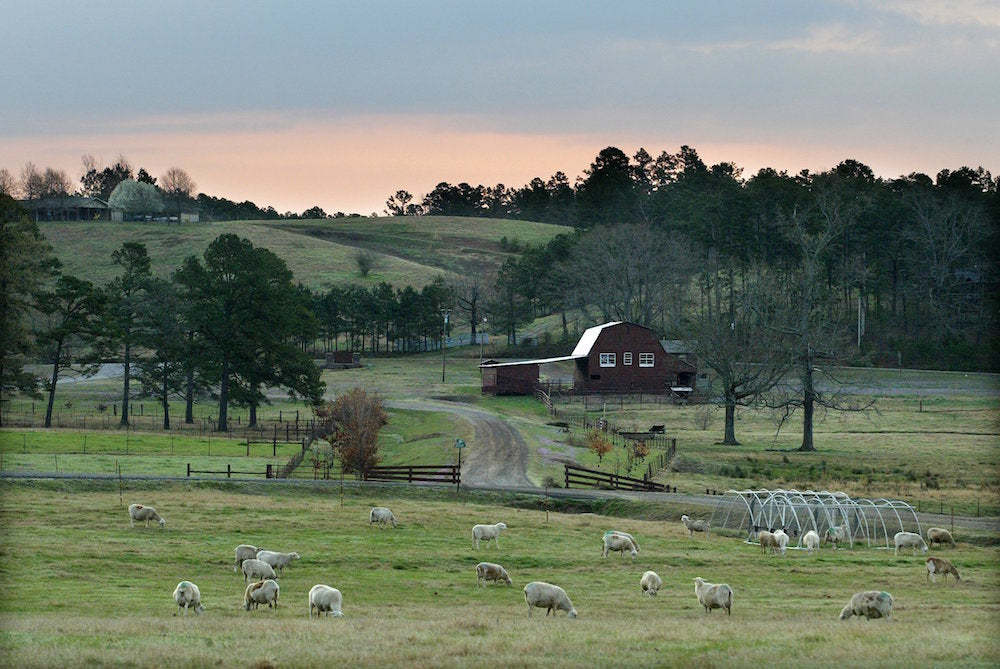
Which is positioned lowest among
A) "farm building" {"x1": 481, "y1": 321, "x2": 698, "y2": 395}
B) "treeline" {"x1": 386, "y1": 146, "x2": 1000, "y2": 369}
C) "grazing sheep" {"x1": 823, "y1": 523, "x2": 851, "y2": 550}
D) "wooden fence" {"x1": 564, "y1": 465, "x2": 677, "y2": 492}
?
"grazing sheep" {"x1": 823, "y1": 523, "x2": 851, "y2": 550}

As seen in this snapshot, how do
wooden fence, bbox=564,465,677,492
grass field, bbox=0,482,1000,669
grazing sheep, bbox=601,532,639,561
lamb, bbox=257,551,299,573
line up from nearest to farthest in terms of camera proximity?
grass field, bbox=0,482,1000,669, lamb, bbox=257,551,299,573, grazing sheep, bbox=601,532,639,561, wooden fence, bbox=564,465,677,492

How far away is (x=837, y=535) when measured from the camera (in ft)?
133

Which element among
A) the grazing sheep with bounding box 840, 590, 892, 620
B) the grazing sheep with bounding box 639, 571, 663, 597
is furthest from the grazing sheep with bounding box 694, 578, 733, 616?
the grazing sheep with bounding box 840, 590, 892, 620

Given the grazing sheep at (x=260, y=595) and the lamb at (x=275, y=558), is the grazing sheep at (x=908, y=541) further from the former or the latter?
the grazing sheep at (x=260, y=595)

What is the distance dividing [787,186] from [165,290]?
283 ft

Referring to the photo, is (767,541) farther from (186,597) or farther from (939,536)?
(186,597)

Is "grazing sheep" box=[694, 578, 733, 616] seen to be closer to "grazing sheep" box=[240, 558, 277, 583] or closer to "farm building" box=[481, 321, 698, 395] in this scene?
"grazing sheep" box=[240, 558, 277, 583]

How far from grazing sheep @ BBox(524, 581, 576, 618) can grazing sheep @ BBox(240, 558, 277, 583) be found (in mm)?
7691

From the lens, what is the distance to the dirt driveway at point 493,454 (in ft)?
180

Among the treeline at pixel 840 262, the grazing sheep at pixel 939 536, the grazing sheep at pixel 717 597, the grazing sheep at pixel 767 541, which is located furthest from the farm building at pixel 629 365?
the grazing sheep at pixel 717 597

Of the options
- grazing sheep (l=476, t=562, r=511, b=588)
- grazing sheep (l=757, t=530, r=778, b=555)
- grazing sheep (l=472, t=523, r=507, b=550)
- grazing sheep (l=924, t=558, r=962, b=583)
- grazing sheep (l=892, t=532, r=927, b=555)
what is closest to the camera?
grazing sheep (l=476, t=562, r=511, b=588)

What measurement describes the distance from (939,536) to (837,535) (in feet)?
11.1

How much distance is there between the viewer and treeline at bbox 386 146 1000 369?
128 metres

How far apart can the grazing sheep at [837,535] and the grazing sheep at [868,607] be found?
13.5 m
